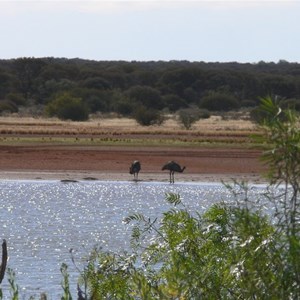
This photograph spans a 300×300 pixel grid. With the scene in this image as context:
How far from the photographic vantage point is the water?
15.2m

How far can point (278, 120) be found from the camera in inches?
196

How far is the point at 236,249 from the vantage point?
19.7 ft

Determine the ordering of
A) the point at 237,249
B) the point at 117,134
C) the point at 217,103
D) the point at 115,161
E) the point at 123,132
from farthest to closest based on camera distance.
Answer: the point at 217,103 → the point at 123,132 → the point at 117,134 → the point at 115,161 → the point at 237,249

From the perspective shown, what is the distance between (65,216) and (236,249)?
54.3 ft

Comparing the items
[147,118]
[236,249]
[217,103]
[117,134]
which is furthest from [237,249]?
[217,103]

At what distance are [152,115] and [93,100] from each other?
50.7ft

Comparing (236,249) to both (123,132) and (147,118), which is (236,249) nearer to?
(123,132)

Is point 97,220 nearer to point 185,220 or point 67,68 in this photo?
point 185,220

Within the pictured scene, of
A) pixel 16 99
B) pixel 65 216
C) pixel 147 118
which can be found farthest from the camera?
pixel 16 99

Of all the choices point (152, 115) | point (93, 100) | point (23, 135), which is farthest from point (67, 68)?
point (23, 135)

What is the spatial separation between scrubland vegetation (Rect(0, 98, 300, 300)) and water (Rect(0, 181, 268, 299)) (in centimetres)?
524

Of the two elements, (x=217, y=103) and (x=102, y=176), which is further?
(x=217, y=103)

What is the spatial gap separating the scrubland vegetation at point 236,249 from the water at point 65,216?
5.24 m

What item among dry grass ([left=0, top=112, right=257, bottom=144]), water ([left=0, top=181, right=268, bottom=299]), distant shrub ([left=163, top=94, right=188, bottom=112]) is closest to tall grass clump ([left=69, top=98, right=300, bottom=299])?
water ([left=0, top=181, right=268, bottom=299])
